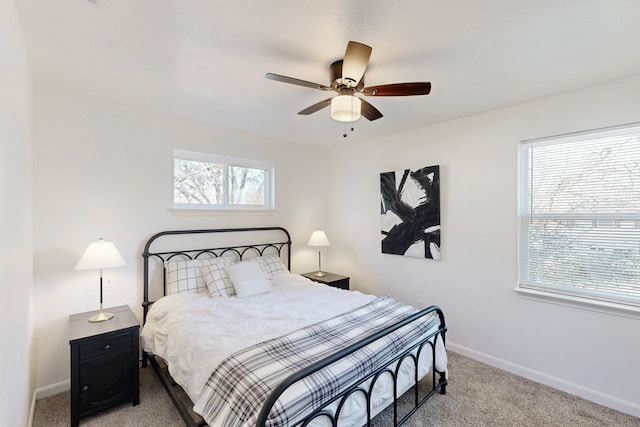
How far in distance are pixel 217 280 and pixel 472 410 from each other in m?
2.46

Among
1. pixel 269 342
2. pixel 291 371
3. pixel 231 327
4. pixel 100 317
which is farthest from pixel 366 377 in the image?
pixel 100 317

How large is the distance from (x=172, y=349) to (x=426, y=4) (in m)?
2.64

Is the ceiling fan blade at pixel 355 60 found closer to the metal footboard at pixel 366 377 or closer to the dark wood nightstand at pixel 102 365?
the metal footboard at pixel 366 377

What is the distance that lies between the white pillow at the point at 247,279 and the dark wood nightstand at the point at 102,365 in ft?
2.99

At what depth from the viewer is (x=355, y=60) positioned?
165 centimetres

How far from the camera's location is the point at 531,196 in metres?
2.72

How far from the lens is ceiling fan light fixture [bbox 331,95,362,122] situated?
201 centimetres

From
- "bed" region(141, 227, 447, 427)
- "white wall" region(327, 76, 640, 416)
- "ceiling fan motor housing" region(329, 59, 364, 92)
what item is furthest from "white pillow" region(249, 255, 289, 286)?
"ceiling fan motor housing" region(329, 59, 364, 92)

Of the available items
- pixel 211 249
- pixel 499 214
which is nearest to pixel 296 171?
pixel 211 249

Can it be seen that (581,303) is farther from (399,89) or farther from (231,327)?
(231,327)

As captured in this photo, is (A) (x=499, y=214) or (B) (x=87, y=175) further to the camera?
(A) (x=499, y=214)

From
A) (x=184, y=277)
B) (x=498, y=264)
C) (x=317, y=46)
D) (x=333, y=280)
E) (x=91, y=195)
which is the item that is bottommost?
(x=333, y=280)

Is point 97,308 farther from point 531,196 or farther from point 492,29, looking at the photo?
point 531,196

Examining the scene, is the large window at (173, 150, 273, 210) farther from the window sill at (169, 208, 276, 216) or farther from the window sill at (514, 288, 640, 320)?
the window sill at (514, 288, 640, 320)
